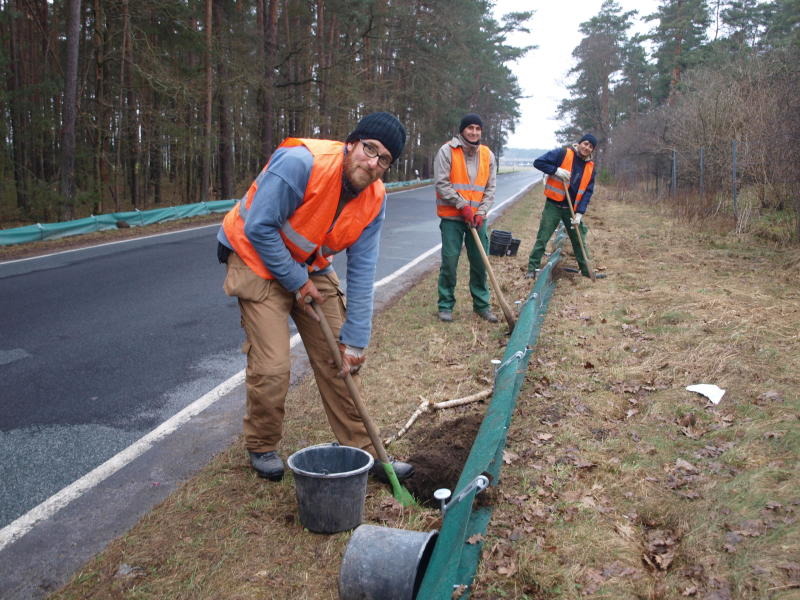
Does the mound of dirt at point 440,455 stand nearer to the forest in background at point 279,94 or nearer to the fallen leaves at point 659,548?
the fallen leaves at point 659,548

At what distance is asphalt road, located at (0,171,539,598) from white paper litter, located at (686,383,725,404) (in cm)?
317

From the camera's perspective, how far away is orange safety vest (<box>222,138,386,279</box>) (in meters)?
3.33

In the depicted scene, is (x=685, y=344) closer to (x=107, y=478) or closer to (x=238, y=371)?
(x=238, y=371)

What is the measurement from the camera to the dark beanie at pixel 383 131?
3.31 m

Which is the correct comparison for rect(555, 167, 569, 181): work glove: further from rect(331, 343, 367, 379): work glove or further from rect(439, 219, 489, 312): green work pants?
rect(331, 343, 367, 379): work glove

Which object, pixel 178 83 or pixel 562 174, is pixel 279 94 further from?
pixel 562 174

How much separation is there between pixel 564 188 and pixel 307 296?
617cm

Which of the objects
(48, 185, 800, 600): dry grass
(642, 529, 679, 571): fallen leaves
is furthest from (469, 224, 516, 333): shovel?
(642, 529, 679, 571): fallen leaves

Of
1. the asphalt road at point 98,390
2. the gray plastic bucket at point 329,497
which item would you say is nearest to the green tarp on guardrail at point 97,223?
the asphalt road at point 98,390

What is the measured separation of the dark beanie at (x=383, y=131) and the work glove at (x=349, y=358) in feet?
3.43

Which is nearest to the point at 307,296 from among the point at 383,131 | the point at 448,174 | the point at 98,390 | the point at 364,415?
the point at 364,415

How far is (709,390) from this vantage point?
4.64 meters

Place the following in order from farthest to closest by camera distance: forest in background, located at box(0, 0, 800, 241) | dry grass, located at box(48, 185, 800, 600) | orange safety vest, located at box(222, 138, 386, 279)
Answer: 1. forest in background, located at box(0, 0, 800, 241)
2. orange safety vest, located at box(222, 138, 386, 279)
3. dry grass, located at box(48, 185, 800, 600)

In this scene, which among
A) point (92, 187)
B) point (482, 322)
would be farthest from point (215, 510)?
point (92, 187)
